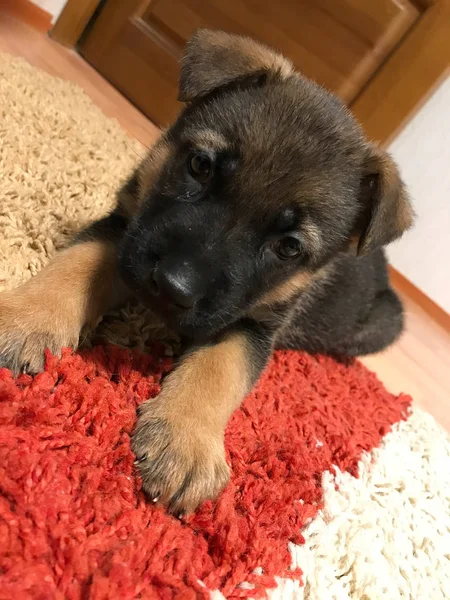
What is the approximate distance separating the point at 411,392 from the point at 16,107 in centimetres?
292

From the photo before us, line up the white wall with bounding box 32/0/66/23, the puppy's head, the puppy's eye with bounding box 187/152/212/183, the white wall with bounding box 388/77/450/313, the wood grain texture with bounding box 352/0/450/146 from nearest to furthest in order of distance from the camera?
the puppy's head < the puppy's eye with bounding box 187/152/212/183 < the wood grain texture with bounding box 352/0/450/146 < the white wall with bounding box 388/77/450/313 < the white wall with bounding box 32/0/66/23

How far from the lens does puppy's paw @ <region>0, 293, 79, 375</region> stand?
1438 mm

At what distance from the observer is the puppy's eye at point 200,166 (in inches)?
66.0

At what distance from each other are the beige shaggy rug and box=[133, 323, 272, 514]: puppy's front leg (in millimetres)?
272

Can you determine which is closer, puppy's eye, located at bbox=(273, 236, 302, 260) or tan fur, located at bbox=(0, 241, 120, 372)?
tan fur, located at bbox=(0, 241, 120, 372)

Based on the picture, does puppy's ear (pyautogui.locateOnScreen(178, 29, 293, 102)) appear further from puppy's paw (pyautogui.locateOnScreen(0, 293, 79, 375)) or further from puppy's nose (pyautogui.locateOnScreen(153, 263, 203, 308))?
puppy's paw (pyautogui.locateOnScreen(0, 293, 79, 375))

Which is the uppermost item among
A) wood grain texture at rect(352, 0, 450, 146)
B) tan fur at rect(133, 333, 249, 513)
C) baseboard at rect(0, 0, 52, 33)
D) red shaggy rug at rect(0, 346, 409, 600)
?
wood grain texture at rect(352, 0, 450, 146)

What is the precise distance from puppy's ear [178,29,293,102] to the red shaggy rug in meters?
0.93

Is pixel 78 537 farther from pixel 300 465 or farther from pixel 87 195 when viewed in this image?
pixel 87 195

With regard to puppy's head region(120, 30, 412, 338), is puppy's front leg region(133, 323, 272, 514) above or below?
below

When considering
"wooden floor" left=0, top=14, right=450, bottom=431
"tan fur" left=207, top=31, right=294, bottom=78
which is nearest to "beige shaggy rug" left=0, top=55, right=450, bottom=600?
"wooden floor" left=0, top=14, right=450, bottom=431

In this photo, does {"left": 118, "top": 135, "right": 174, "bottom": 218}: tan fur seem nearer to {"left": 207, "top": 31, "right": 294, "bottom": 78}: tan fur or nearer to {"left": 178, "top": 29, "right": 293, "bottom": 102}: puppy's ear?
{"left": 178, "top": 29, "right": 293, "bottom": 102}: puppy's ear


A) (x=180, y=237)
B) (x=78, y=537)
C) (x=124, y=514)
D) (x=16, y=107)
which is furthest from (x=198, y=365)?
(x=16, y=107)

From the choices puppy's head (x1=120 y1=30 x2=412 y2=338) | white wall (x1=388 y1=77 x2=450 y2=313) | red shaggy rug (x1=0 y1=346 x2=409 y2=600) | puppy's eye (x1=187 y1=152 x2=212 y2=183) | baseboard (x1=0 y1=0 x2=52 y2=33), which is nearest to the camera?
red shaggy rug (x1=0 y1=346 x2=409 y2=600)
